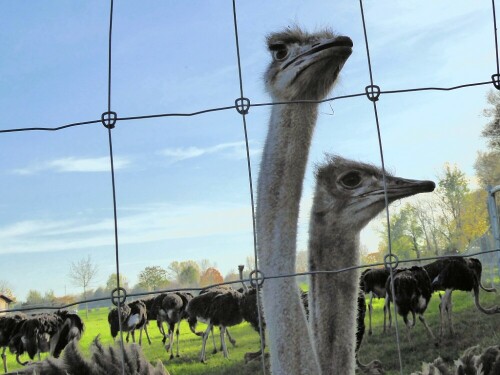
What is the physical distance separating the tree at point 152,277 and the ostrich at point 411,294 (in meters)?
1.12

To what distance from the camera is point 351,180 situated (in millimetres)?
2684

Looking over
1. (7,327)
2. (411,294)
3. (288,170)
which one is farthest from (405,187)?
(7,327)

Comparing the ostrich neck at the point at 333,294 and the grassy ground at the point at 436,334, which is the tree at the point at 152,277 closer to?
the ostrich neck at the point at 333,294

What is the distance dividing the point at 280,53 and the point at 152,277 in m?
0.97

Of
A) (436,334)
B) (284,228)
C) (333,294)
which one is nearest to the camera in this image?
(284,228)

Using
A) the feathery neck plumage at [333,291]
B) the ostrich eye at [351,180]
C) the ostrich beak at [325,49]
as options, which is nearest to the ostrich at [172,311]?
the feathery neck plumage at [333,291]

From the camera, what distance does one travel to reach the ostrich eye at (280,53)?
271cm

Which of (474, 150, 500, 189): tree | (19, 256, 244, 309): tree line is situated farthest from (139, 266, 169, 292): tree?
(474, 150, 500, 189): tree

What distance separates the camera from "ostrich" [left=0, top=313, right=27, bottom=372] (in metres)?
3.88

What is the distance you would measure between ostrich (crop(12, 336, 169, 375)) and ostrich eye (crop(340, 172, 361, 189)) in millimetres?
888

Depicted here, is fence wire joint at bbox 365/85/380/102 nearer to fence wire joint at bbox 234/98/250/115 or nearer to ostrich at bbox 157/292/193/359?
fence wire joint at bbox 234/98/250/115

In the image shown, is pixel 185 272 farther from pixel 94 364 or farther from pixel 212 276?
pixel 94 364

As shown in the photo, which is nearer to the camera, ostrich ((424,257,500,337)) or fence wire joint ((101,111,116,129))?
fence wire joint ((101,111,116,129))

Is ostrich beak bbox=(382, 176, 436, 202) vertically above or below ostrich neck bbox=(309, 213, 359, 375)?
above
